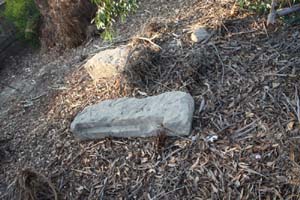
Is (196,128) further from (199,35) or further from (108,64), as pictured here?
(108,64)

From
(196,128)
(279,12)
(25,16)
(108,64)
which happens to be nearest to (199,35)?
(279,12)

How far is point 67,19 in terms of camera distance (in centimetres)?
445

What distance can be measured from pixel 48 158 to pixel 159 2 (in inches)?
85.1

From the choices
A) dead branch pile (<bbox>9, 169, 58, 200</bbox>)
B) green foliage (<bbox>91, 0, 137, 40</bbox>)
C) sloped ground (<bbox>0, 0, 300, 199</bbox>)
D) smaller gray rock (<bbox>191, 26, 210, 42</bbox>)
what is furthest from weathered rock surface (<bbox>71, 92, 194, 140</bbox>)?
smaller gray rock (<bbox>191, 26, 210, 42</bbox>)

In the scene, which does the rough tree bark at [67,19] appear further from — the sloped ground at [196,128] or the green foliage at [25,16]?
the sloped ground at [196,128]

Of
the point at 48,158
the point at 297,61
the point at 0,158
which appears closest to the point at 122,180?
the point at 48,158

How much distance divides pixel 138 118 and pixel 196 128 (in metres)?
0.38

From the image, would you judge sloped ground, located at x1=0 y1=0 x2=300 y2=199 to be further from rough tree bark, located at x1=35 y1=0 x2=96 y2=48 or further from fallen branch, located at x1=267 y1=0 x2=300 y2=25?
rough tree bark, located at x1=35 y1=0 x2=96 y2=48

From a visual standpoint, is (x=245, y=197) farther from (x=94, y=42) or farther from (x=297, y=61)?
(x=94, y=42)

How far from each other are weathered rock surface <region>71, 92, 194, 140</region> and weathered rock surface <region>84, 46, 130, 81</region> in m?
0.45

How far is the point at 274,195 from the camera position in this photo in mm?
2160

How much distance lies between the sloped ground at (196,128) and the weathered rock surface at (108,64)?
0.09 m

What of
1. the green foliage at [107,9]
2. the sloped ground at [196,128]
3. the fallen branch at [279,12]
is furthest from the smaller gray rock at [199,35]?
the green foliage at [107,9]

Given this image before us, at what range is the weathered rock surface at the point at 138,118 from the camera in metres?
2.58
